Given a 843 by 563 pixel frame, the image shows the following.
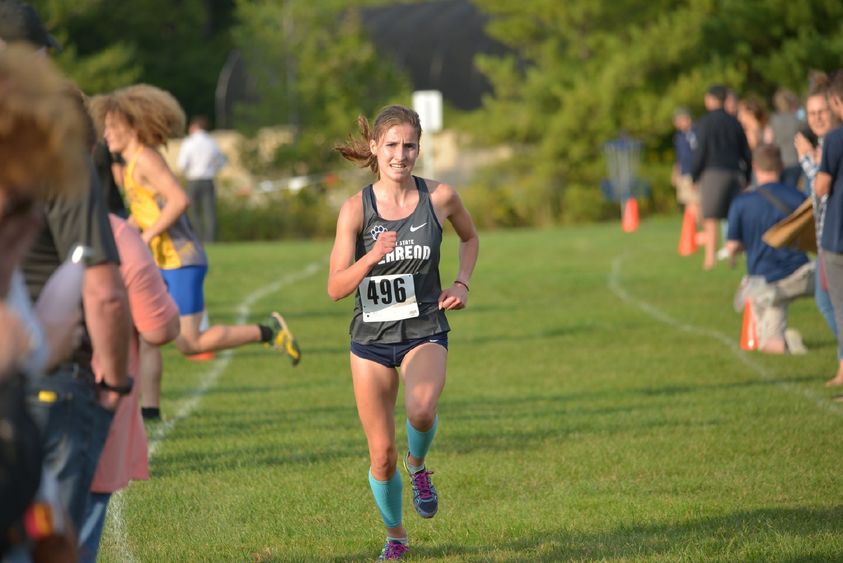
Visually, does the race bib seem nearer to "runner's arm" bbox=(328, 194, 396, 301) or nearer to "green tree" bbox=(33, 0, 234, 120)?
"runner's arm" bbox=(328, 194, 396, 301)

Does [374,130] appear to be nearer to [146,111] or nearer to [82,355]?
[146,111]

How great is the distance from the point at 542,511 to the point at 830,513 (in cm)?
136

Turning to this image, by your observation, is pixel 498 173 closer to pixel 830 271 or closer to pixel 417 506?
pixel 830 271

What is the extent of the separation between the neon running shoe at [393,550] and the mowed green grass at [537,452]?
7 cm

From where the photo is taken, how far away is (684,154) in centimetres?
2534

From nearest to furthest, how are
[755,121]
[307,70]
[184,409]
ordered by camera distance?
[184,409]
[755,121]
[307,70]

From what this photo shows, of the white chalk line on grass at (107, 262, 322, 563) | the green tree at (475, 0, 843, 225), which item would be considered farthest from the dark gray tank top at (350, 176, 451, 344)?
the green tree at (475, 0, 843, 225)

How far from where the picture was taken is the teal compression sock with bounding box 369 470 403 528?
5988mm

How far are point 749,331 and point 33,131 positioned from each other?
34.7ft

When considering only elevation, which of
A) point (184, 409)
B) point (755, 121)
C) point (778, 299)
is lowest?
point (184, 409)

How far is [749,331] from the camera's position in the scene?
1269 centimetres

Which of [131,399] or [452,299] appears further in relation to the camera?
[452,299]

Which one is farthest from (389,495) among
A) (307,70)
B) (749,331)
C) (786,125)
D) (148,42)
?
(148,42)

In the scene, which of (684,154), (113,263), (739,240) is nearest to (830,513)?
(113,263)
